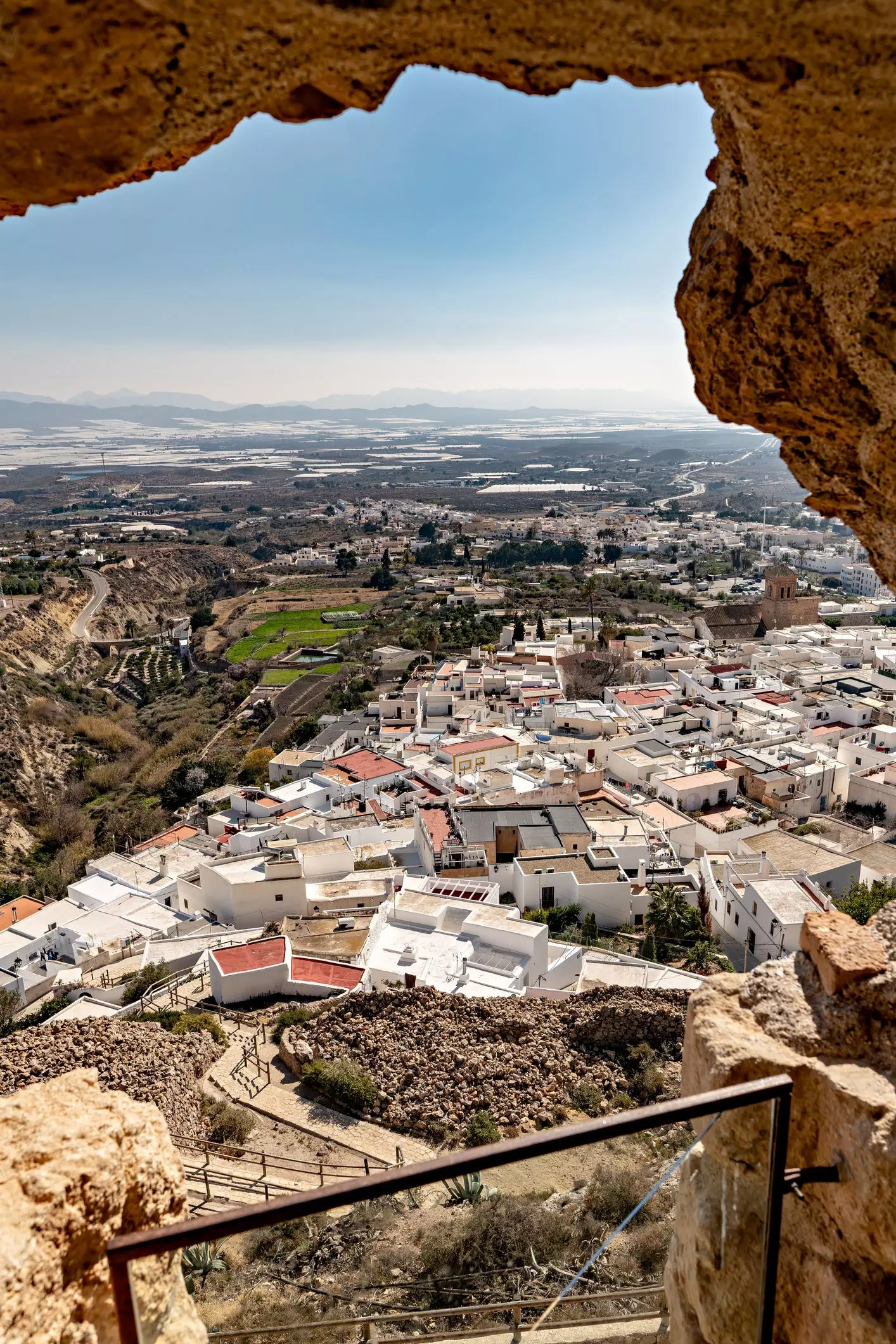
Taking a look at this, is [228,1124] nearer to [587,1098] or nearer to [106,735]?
[587,1098]

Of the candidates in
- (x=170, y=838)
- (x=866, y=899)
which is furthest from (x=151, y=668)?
(x=866, y=899)

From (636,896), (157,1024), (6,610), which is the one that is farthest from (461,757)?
(6,610)

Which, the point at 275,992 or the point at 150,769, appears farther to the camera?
the point at 150,769

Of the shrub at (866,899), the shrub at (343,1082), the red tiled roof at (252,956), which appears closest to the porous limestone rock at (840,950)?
the shrub at (343,1082)

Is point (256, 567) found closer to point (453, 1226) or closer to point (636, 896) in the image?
point (636, 896)

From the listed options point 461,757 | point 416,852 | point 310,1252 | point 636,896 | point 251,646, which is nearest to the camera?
point 310,1252

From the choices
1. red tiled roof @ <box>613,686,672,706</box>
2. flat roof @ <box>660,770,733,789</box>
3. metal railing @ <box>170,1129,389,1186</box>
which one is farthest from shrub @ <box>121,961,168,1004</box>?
red tiled roof @ <box>613,686,672,706</box>
